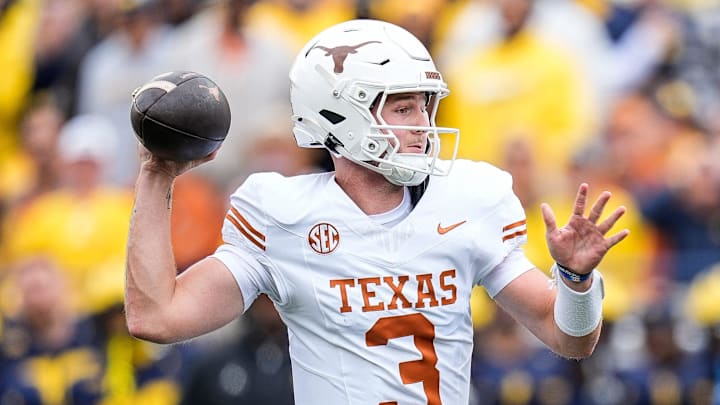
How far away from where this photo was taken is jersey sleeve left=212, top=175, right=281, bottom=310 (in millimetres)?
3463

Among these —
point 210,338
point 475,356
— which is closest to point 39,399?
point 210,338

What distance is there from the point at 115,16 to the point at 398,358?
20.9 ft

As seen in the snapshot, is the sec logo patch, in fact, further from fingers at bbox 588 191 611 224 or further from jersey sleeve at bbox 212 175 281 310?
fingers at bbox 588 191 611 224

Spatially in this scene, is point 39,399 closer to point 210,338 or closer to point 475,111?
point 210,338

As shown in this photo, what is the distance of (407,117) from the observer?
3510 mm

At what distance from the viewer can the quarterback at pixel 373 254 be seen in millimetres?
3348

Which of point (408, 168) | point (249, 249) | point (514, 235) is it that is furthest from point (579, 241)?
point (249, 249)

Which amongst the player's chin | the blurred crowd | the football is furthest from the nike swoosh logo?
the blurred crowd

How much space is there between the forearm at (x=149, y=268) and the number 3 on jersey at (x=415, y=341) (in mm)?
536

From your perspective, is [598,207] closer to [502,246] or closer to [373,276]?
[502,246]

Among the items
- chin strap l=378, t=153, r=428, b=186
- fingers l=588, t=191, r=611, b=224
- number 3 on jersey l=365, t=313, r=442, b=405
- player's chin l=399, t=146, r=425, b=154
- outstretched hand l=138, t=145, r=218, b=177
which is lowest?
number 3 on jersey l=365, t=313, r=442, b=405

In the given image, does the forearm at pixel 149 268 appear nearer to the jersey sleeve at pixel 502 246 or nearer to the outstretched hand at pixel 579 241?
the jersey sleeve at pixel 502 246

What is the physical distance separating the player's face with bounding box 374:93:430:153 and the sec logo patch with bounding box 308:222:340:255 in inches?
11.5

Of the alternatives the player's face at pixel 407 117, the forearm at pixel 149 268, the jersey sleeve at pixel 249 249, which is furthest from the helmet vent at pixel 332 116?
the forearm at pixel 149 268
